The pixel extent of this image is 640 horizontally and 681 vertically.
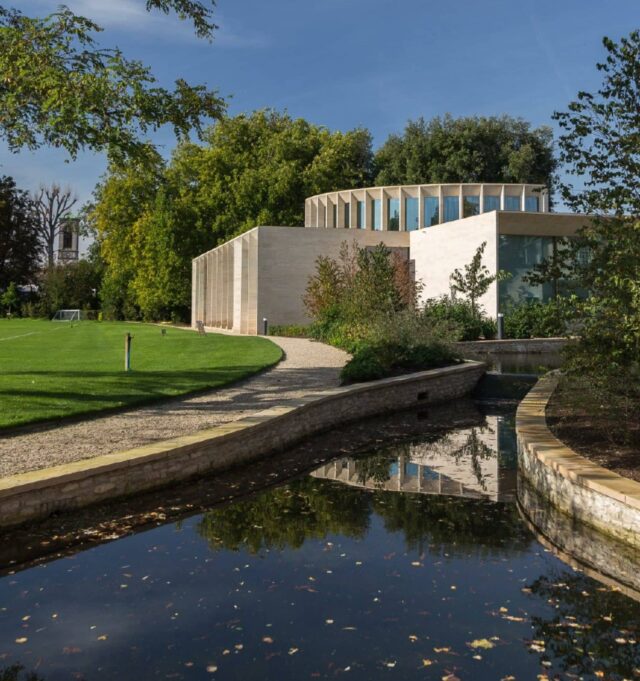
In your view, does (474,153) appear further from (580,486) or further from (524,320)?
(580,486)

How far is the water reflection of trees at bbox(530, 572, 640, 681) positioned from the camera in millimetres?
3947

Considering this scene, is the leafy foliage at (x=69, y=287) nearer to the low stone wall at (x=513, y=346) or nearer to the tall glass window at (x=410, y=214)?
the tall glass window at (x=410, y=214)

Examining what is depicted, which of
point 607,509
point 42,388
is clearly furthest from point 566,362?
point 42,388

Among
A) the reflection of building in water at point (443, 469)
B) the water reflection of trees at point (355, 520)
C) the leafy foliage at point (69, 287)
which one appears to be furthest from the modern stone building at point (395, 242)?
the leafy foliage at point (69, 287)

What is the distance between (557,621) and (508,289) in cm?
2562

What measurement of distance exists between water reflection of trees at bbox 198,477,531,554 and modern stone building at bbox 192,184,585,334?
21.1 m

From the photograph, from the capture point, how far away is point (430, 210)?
134 ft

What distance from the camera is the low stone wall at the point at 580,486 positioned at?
557 cm

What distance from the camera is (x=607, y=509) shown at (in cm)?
582

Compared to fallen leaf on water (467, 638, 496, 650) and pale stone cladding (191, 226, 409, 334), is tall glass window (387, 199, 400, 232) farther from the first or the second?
fallen leaf on water (467, 638, 496, 650)

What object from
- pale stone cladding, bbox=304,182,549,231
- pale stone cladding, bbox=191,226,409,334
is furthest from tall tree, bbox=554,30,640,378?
pale stone cladding, bbox=304,182,549,231

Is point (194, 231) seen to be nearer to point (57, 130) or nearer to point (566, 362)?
point (57, 130)

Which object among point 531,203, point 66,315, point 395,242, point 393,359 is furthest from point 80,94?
point 66,315

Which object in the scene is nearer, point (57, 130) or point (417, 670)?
point (417, 670)
